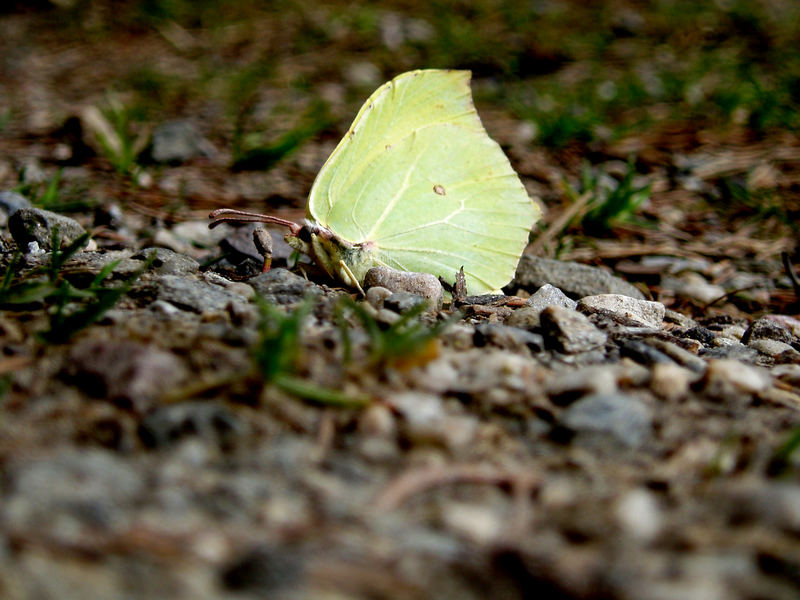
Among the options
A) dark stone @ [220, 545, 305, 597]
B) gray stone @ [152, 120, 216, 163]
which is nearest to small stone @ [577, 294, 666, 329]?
dark stone @ [220, 545, 305, 597]

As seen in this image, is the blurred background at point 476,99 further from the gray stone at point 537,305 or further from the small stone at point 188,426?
the small stone at point 188,426

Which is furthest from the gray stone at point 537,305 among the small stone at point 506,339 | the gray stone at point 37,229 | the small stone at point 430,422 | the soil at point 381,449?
the gray stone at point 37,229

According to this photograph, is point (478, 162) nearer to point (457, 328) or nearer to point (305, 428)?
point (457, 328)

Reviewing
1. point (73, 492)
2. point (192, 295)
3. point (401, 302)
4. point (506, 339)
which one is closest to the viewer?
point (73, 492)

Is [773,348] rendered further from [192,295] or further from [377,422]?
[192,295]

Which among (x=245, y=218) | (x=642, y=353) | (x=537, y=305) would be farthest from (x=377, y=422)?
(x=245, y=218)

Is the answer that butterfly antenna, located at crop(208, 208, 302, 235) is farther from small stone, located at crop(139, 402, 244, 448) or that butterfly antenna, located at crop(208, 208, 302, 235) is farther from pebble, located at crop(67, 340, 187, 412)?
small stone, located at crop(139, 402, 244, 448)
